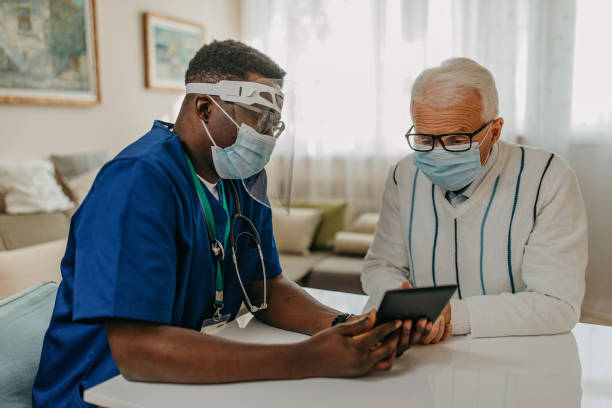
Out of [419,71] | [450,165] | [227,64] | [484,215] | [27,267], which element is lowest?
[27,267]

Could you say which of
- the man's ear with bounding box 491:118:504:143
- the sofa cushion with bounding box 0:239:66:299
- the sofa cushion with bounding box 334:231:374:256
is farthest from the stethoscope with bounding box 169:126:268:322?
the sofa cushion with bounding box 334:231:374:256

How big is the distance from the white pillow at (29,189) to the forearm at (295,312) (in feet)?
6.22

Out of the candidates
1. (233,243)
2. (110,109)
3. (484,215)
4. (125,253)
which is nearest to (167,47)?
(110,109)

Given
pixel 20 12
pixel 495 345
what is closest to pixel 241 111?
pixel 495 345

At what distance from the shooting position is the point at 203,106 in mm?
1188

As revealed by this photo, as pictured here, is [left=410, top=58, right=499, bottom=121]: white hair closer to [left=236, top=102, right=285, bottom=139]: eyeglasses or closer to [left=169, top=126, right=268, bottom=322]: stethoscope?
[left=236, top=102, right=285, bottom=139]: eyeglasses

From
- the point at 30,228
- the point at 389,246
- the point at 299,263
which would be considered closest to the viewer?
the point at 389,246

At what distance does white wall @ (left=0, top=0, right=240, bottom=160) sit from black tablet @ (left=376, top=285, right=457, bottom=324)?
272 centimetres

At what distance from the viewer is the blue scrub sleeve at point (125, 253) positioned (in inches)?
35.8

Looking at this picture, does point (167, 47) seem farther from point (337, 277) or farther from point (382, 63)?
point (337, 277)

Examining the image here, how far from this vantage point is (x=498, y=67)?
3.69 meters

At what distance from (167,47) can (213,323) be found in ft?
10.5

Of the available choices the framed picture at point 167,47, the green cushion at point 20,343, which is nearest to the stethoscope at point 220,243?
the green cushion at point 20,343

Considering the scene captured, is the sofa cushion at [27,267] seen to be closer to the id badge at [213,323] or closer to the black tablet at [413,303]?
the id badge at [213,323]
